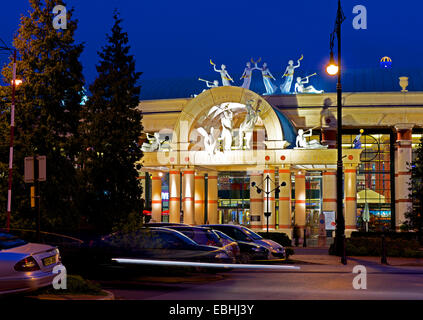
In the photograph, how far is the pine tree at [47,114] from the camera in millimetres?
19188

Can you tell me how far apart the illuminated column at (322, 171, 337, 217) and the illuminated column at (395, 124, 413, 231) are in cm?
571

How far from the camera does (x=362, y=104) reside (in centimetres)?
5284

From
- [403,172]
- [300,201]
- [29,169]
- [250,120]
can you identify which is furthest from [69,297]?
[403,172]

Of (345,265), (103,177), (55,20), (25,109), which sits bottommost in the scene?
(345,265)

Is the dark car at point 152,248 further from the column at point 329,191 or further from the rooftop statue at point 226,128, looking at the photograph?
the column at point 329,191

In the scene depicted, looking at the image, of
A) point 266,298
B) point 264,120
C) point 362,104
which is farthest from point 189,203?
point 266,298

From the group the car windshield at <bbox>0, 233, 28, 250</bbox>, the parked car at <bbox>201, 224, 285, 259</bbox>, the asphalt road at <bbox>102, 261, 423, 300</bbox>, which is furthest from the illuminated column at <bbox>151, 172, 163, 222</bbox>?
the car windshield at <bbox>0, 233, 28, 250</bbox>

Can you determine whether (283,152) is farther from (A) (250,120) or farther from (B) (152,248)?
(B) (152,248)

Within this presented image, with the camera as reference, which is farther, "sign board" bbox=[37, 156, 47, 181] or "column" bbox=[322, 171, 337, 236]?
"column" bbox=[322, 171, 337, 236]

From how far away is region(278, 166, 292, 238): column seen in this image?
4622 cm

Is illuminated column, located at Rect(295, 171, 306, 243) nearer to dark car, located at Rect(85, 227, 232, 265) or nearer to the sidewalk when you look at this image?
the sidewalk

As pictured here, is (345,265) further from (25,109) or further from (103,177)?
(25,109)
